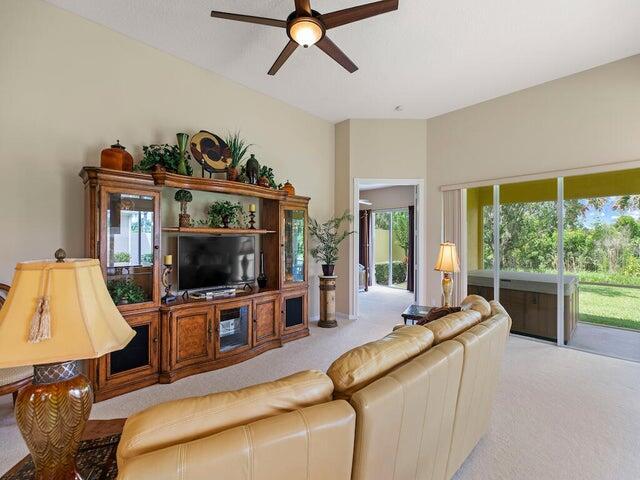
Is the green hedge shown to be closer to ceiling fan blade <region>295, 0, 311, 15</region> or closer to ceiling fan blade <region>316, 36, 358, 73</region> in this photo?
ceiling fan blade <region>316, 36, 358, 73</region>

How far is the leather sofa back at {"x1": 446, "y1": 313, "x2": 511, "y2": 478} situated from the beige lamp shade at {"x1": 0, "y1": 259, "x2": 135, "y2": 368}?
5.28 feet

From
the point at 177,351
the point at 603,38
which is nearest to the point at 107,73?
the point at 177,351

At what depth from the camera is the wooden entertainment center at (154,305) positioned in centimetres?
275

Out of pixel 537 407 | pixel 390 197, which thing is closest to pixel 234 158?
pixel 537 407

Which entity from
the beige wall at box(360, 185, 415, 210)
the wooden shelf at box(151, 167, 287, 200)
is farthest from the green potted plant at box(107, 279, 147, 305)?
the beige wall at box(360, 185, 415, 210)

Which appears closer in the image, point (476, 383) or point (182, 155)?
point (476, 383)

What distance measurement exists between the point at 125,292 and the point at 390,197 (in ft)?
24.1

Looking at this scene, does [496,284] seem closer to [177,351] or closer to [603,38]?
[603,38]

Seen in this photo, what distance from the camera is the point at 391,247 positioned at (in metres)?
9.41

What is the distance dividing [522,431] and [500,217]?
335 cm

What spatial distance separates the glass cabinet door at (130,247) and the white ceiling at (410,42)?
1786 mm

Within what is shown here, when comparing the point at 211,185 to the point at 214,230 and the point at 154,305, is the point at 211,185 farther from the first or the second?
the point at 154,305

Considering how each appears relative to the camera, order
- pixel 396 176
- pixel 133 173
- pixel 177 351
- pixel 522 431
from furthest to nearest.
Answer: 1. pixel 396 176
2. pixel 177 351
3. pixel 133 173
4. pixel 522 431

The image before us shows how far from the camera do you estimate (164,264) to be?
335 centimetres
